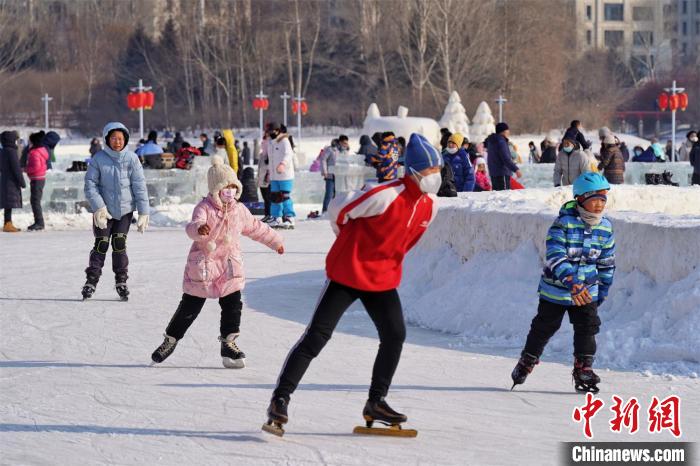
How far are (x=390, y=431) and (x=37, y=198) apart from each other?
1284 cm

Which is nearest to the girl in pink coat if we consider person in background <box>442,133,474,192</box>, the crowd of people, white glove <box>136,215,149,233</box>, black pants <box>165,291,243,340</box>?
black pants <box>165,291,243,340</box>

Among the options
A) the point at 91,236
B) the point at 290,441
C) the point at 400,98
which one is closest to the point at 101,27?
the point at 400,98

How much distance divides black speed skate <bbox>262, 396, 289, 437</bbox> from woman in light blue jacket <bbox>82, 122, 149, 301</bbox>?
434 centimetres

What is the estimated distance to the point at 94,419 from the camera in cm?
596

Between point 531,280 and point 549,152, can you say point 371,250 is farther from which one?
point 549,152

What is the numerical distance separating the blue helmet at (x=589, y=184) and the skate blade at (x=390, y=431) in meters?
1.41

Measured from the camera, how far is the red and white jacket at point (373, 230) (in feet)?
17.6

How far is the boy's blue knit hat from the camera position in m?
5.45

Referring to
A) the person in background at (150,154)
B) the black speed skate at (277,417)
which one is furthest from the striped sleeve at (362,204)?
the person in background at (150,154)

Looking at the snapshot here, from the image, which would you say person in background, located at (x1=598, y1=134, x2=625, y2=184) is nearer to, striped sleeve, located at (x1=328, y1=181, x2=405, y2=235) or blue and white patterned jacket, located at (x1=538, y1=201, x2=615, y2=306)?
blue and white patterned jacket, located at (x1=538, y1=201, x2=615, y2=306)

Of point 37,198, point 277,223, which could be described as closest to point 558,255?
point 277,223

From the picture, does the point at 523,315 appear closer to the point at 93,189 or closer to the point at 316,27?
the point at 93,189

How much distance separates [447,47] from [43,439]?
54.0 metres

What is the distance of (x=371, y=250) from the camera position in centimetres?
542
